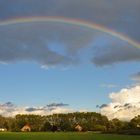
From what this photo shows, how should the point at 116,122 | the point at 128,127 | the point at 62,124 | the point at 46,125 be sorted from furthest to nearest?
the point at 62,124, the point at 46,125, the point at 116,122, the point at 128,127

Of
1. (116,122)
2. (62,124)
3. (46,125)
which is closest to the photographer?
(116,122)

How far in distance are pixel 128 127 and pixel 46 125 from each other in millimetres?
47854

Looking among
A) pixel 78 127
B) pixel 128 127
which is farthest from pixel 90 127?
pixel 128 127

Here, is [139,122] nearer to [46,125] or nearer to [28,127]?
[46,125]

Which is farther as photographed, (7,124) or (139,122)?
(7,124)

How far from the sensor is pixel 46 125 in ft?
587

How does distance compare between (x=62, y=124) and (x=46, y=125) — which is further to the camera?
(x=62, y=124)

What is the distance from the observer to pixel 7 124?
654 ft

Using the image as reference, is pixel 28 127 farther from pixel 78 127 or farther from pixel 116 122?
pixel 116 122

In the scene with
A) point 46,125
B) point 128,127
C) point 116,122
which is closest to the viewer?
point 128,127

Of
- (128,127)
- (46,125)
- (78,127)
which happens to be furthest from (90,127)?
(128,127)

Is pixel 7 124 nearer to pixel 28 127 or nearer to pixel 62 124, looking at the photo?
pixel 28 127

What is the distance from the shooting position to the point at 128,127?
143 meters

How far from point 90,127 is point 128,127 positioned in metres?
54.8
